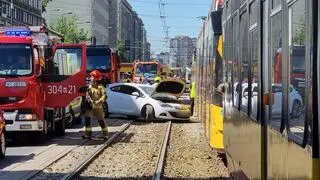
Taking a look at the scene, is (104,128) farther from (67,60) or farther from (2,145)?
(2,145)

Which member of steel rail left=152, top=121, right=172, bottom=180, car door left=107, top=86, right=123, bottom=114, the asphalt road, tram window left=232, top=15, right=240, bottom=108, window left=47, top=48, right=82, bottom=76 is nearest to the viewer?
tram window left=232, top=15, right=240, bottom=108

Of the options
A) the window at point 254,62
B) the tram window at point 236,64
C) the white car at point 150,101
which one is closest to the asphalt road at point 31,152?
the tram window at point 236,64

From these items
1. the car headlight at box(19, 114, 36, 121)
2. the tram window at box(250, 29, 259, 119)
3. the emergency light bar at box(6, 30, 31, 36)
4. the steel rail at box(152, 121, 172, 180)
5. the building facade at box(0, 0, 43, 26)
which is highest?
the building facade at box(0, 0, 43, 26)

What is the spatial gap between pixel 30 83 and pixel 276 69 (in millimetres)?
13155

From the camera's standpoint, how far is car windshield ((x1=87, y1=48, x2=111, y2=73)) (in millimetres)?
37188

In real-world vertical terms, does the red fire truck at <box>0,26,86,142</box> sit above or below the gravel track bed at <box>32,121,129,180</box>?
above

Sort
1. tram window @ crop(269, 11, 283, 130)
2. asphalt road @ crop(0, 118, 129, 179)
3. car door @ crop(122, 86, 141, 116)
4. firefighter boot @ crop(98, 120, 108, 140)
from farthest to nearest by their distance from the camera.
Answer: car door @ crop(122, 86, 141, 116)
firefighter boot @ crop(98, 120, 108, 140)
asphalt road @ crop(0, 118, 129, 179)
tram window @ crop(269, 11, 283, 130)

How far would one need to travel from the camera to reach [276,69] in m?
4.91

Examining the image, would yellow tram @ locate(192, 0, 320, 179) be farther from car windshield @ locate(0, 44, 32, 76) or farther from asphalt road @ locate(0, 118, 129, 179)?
car windshield @ locate(0, 44, 32, 76)

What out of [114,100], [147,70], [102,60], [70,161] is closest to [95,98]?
[70,161]

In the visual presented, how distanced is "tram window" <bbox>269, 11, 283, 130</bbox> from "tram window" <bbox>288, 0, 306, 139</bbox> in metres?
0.43

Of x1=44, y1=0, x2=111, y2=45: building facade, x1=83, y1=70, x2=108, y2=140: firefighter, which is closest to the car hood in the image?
x1=83, y1=70, x2=108, y2=140: firefighter

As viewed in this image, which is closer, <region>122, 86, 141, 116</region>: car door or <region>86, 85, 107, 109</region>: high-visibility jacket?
<region>86, 85, 107, 109</region>: high-visibility jacket

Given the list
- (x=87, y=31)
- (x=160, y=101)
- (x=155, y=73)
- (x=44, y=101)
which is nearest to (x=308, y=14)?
(x=44, y=101)
